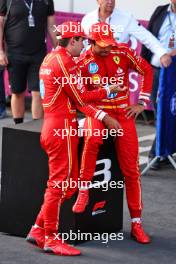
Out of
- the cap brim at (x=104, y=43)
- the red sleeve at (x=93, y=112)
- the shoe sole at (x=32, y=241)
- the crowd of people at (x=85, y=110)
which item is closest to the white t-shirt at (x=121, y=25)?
the crowd of people at (x=85, y=110)

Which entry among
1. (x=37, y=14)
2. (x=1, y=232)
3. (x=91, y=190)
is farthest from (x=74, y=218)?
(x=37, y=14)

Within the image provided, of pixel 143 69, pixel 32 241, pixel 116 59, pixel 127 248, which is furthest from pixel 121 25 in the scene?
pixel 32 241

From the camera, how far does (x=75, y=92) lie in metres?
7.27

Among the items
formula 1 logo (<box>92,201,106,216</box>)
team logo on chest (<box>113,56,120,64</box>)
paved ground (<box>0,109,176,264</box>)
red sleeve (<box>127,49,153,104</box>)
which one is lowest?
paved ground (<box>0,109,176,264</box>)

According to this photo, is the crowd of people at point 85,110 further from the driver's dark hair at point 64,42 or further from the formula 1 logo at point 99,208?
the formula 1 logo at point 99,208

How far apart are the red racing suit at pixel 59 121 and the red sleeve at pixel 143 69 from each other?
554 mm

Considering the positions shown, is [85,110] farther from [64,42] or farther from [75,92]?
[64,42]

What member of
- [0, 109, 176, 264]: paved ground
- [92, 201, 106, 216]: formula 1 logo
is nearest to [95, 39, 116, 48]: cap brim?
[92, 201, 106, 216]: formula 1 logo

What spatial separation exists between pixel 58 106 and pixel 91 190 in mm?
877

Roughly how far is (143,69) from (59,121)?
1019 mm

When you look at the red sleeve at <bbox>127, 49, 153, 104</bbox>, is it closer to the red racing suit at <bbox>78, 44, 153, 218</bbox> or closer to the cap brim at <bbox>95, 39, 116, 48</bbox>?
the red racing suit at <bbox>78, 44, 153, 218</bbox>

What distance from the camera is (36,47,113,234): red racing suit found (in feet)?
23.9

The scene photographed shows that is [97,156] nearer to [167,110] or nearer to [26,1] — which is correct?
[167,110]

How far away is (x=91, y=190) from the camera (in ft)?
25.6
